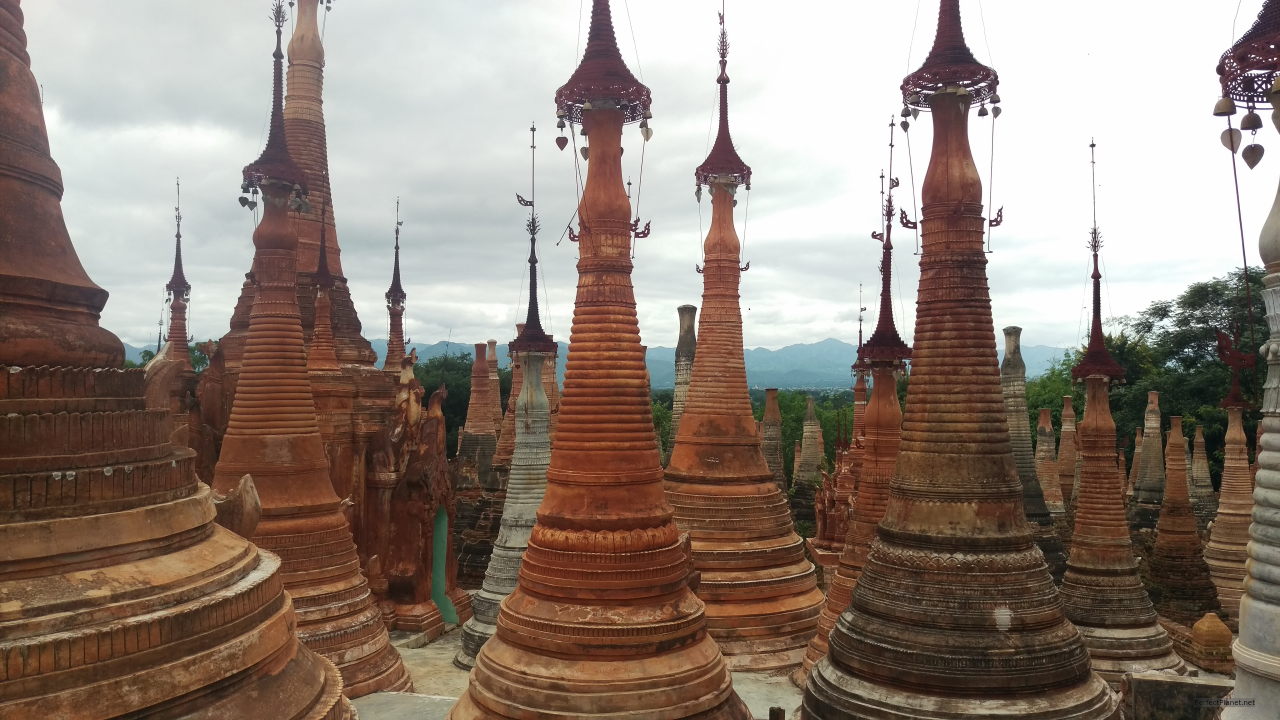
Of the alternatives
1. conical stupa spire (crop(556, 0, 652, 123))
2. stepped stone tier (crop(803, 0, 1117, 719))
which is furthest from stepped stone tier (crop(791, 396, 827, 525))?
conical stupa spire (crop(556, 0, 652, 123))

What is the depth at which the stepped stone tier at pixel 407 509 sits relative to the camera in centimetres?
1930

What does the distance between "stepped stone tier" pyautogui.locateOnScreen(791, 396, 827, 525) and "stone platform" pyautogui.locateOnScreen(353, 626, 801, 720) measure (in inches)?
927

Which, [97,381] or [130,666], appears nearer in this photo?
[130,666]

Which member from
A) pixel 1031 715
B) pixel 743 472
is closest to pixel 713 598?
pixel 743 472

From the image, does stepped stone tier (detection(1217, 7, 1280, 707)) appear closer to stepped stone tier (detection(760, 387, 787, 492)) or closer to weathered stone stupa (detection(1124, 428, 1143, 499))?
stepped stone tier (detection(760, 387, 787, 492))

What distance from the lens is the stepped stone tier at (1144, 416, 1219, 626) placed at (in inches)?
962

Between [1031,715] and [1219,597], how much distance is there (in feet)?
64.3

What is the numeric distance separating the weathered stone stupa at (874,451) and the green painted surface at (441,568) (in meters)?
8.90

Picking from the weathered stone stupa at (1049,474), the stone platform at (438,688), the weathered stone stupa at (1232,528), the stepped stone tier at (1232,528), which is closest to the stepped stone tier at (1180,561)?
the stepped stone tier at (1232,528)

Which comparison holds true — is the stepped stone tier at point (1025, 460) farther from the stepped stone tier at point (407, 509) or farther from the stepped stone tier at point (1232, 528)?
the stepped stone tier at point (407, 509)

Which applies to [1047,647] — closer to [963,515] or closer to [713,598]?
[963,515]

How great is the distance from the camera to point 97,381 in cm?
637

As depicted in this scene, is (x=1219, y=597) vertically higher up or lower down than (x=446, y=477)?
lower down

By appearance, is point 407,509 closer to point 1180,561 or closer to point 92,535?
point 92,535
